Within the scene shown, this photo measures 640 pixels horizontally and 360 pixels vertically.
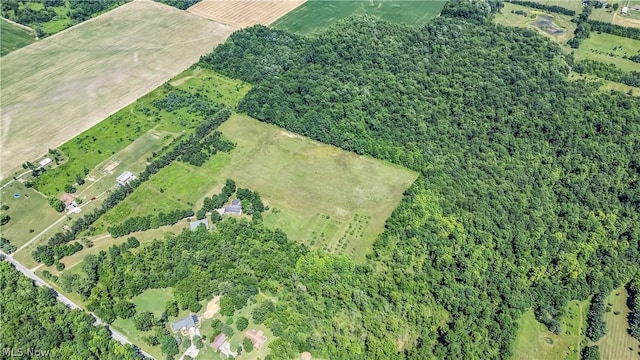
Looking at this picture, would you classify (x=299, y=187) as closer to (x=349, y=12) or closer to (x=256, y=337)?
(x=256, y=337)

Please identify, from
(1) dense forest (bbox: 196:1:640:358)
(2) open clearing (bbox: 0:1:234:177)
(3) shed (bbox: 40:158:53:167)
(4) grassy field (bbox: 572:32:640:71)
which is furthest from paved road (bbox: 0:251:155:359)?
(4) grassy field (bbox: 572:32:640:71)

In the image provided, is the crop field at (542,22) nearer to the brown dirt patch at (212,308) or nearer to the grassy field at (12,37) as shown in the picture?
the brown dirt patch at (212,308)

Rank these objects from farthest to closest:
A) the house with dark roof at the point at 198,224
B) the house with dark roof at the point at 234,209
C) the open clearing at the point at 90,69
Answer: the open clearing at the point at 90,69 → the house with dark roof at the point at 234,209 → the house with dark roof at the point at 198,224

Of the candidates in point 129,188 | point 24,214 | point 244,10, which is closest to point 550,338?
point 129,188

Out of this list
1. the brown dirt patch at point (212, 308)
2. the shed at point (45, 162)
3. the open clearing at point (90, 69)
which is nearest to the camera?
the brown dirt patch at point (212, 308)

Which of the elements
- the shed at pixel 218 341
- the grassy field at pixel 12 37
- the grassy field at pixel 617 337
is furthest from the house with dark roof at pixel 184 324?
the grassy field at pixel 12 37

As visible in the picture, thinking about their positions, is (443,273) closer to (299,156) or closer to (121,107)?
(299,156)
